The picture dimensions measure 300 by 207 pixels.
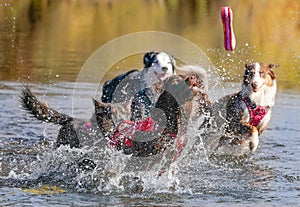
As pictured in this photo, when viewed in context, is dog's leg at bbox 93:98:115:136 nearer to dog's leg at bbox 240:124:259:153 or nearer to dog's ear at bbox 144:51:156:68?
dog's ear at bbox 144:51:156:68

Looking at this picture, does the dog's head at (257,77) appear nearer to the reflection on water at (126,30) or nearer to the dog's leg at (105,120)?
the dog's leg at (105,120)

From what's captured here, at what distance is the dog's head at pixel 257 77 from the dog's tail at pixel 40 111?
2387 mm

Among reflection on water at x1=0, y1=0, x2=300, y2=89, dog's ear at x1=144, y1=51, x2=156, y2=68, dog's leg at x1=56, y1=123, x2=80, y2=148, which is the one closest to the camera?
dog's leg at x1=56, y1=123, x2=80, y2=148

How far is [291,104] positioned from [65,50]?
6.52 m

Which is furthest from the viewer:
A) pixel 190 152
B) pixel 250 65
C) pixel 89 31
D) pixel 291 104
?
pixel 89 31

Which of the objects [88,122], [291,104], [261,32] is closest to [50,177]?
[88,122]

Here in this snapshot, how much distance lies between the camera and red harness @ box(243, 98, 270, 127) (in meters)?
8.67

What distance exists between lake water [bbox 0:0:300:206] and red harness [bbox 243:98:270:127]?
0.41m

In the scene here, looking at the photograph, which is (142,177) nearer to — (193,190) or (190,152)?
(193,190)

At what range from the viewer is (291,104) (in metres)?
11.9

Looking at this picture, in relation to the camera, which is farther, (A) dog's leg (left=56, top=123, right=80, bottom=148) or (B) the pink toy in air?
(B) the pink toy in air

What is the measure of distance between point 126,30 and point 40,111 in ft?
43.6

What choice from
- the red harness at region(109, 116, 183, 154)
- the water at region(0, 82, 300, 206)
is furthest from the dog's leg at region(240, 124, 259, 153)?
the red harness at region(109, 116, 183, 154)

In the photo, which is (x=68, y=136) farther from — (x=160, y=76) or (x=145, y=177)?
(x=160, y=76)
